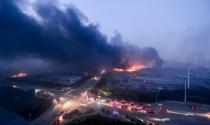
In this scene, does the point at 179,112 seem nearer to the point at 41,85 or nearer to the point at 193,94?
the point at 193,94

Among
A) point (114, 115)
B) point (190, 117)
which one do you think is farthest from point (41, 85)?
point (190, 117)

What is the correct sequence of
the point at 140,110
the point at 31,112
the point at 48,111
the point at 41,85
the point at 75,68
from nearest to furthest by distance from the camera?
the point at 31,112, the point at 48,111, the point at 140,110, the point at 41,85, the point at 75,68

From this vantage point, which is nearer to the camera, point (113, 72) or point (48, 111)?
point (48, 111)

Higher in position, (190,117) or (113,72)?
(113,72)

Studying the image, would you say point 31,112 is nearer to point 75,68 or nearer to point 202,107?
point 202,107

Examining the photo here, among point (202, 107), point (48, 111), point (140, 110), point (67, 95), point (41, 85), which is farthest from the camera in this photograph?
point (41, 85)

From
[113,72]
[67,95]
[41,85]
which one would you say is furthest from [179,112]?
[113,72]

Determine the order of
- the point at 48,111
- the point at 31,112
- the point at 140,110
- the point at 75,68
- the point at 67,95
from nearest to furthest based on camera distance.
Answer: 1. the point at 31,112
2. the point at 48,111
3. the point at 140,110
4. the point at 67,95
5. the point at 75,68

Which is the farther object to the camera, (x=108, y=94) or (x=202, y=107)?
(x=108, y=94)

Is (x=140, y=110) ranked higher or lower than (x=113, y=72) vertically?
lower
